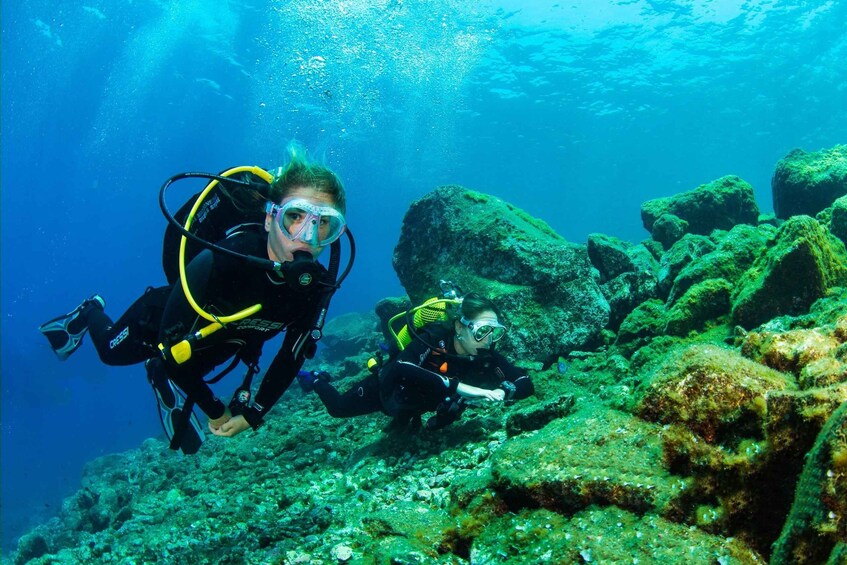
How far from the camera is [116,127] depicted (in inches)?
1937

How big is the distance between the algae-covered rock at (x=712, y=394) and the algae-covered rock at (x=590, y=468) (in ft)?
0.57

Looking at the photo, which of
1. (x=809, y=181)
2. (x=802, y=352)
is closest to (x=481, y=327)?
(x=802, y=352)

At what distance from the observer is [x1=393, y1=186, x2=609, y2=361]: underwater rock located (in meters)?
6.77

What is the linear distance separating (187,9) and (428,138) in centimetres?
3242

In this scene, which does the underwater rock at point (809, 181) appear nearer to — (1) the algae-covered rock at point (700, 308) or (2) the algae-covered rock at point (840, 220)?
(2) the algae-covered rock at point (840, 220)

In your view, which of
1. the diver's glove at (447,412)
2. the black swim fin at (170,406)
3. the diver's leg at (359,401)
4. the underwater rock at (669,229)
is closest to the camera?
the black swim fin at (170,406)

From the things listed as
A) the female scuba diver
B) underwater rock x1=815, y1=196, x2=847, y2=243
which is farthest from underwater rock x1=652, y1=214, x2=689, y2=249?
the female scuba diver

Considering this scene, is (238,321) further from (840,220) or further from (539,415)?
(840,220)

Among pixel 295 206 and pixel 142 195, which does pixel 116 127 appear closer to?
pixel 142 195

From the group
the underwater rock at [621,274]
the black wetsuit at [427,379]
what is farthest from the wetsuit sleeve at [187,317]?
the underwater rock at [621,274]

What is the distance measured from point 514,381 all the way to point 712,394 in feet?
10.5

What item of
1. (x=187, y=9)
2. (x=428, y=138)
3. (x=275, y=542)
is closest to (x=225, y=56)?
(x=187, y=9)

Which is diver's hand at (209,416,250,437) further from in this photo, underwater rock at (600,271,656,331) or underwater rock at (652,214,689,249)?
underwater rock at (652,214,689,249)

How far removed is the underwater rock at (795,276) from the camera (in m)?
4.61
